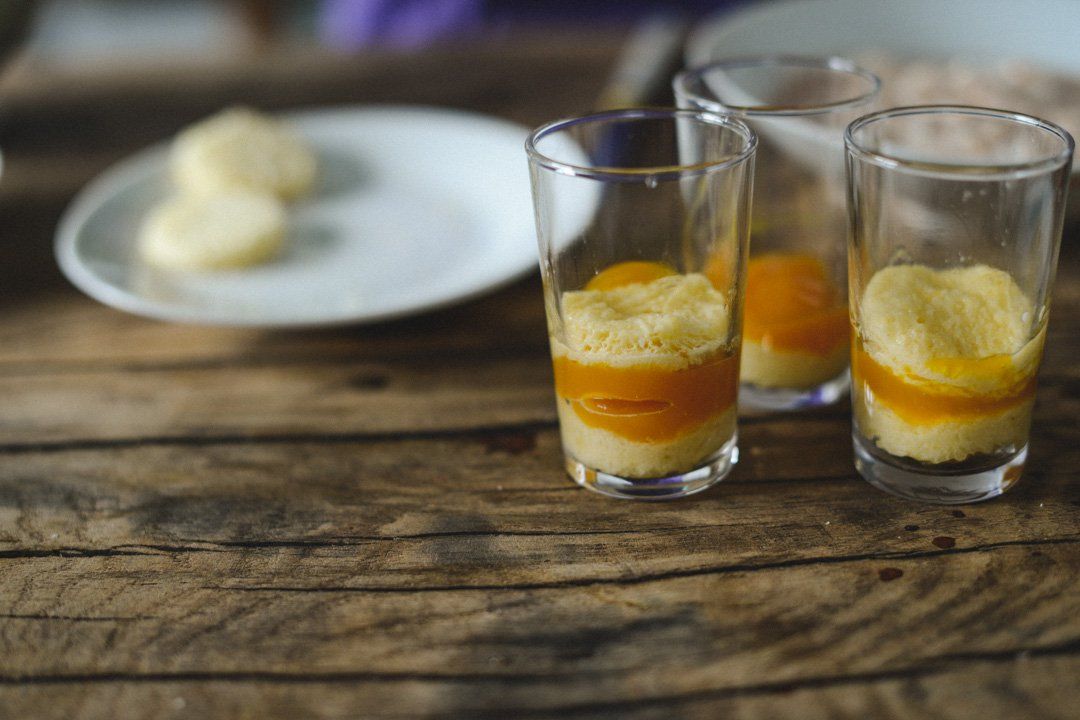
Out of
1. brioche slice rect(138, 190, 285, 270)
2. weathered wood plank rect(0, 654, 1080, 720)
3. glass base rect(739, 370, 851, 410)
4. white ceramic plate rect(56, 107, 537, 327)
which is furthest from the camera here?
brioche slice rect(138, 190, 285, 270)

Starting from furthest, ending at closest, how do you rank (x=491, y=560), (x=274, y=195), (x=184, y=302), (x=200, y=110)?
(x=200, y=110) → (x=274, y=195) → (x=184, y=302) → (x=491, y=560)

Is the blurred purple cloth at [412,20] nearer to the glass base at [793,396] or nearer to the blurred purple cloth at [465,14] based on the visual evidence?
the blurred purple cloth at [465,14]

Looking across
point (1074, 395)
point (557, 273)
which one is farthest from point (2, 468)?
point (1074, 395)

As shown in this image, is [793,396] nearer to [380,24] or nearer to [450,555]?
[450,555]

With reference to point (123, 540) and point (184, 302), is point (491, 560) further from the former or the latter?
point (184, 302)

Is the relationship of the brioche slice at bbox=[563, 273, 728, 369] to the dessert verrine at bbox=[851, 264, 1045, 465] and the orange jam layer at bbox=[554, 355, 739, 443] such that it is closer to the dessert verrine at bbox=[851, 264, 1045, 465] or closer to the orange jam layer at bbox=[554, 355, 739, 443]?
the orange jam layer at bbox=[554, 355, 739, 443]

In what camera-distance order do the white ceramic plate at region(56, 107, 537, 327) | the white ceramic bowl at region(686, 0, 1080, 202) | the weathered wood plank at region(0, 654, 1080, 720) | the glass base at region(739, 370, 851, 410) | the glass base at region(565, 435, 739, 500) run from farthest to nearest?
the white ceramic bowl at region(686, 0, 1080, 202) < the white ceramic plate at region(56, 107, 537, 327) < the glass base at region(739, 370, 851, 410) < the glass base at region(565, 435, 739, 500) < the weathered wood plank at region(0, 654, 1080, 720)

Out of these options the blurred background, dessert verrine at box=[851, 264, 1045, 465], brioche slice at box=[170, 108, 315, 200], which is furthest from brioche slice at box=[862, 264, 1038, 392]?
the blurred background
